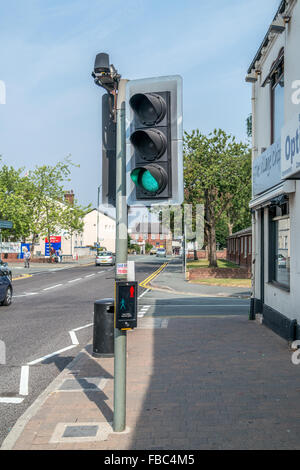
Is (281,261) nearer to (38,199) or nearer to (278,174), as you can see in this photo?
(278,174)

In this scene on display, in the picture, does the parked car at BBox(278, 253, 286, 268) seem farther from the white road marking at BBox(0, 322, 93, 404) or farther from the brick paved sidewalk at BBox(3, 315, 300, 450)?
the white road marking at BBox(0, 322, 93, 404)

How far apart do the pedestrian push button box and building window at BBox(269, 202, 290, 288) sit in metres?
5.48

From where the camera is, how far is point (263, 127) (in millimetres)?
11883

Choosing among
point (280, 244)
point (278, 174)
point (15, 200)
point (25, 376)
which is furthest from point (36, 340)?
point (15, 200)

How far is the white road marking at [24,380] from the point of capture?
646 cm

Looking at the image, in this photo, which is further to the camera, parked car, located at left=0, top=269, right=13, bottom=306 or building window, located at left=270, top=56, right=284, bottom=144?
parked car, located at left=0, top=269, right=13, bottom=306

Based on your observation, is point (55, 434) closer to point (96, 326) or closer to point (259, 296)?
point (96, 326)

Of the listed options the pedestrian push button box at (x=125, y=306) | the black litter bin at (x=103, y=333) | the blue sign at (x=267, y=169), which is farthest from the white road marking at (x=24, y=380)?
the blue sign at (x=267, y=169)

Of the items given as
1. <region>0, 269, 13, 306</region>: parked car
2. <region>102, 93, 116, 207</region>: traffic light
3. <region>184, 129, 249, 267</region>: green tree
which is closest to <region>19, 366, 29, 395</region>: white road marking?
<region>102, 93, 116, 207</region>: traffic light

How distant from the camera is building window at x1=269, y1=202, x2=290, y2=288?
9508mm

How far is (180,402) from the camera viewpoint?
5602 mm

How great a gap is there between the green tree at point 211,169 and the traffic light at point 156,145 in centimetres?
3186

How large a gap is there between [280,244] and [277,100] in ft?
10.5
